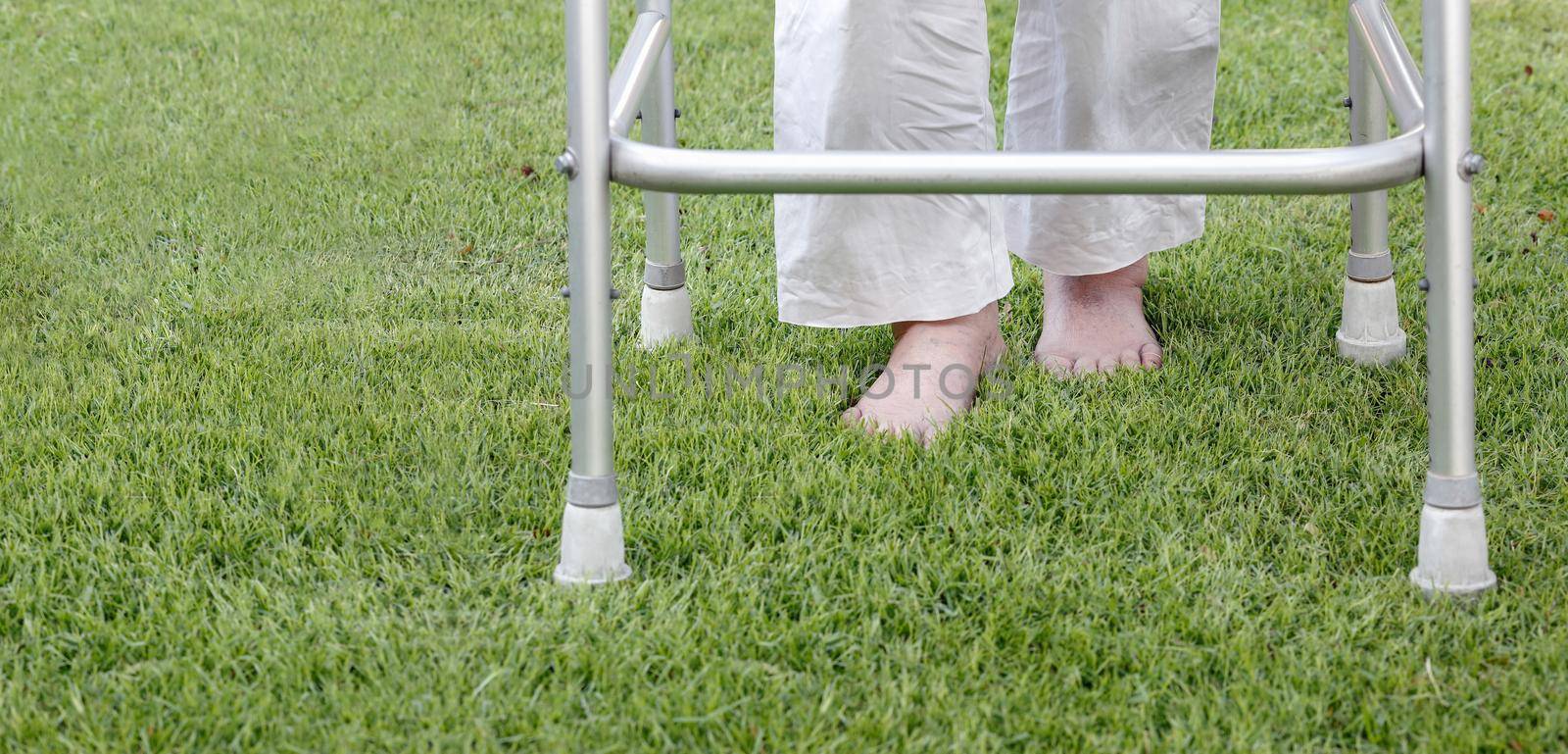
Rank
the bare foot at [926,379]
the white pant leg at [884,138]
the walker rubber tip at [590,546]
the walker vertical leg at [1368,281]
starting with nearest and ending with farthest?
1. the walker rubber tip at [590,546]
2. the white pant leg at [884,138]
3. the bare foot at [926,379]
4. the walker vertical leg at [1368,281]

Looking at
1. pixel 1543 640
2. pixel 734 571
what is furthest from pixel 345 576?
pixel 1543 640

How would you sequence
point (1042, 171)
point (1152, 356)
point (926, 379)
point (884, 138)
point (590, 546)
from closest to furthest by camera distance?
point (1042, 171) → point (590, 546) → point (884, 138) → point (926, 379) → point (1152, 356)

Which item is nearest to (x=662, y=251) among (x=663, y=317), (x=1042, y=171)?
(x=663, y=317)

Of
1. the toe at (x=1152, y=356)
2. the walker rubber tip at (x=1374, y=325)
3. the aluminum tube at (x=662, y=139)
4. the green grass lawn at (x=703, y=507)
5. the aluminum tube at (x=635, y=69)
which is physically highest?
the aluminum tube at (x=635, y=69)

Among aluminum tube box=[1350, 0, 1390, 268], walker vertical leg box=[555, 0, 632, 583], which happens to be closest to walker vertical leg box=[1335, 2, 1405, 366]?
aluminum tube box=[1350, 0, 1390, 268]

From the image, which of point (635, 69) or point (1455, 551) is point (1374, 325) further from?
point (635, 69)

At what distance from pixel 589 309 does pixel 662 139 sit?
55 cm

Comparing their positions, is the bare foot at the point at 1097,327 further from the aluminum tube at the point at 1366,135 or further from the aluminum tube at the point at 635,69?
the aluminum tube at the point at 635,69

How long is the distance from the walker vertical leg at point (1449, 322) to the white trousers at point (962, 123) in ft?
1.48

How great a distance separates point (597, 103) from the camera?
1052mm

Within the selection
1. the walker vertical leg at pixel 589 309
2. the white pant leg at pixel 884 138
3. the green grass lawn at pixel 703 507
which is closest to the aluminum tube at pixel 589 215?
the walker vertical leg at pixel 589 309

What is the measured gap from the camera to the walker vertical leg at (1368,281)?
154 cm

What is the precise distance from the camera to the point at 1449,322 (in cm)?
104

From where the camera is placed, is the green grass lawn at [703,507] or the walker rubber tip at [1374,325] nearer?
the green grass lawn at [703,507]
